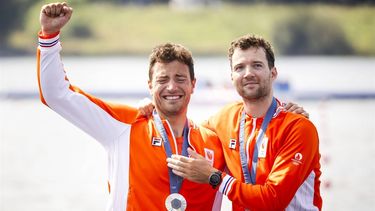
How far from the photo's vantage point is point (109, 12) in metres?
36.9

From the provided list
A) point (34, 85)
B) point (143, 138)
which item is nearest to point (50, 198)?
point (143, 138)

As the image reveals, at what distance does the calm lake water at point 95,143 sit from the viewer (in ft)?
26.8

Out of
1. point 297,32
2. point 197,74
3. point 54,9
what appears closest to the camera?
point 54,9

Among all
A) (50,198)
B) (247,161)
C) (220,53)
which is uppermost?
(220,53)

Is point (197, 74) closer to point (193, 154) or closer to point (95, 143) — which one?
point (95, 143)

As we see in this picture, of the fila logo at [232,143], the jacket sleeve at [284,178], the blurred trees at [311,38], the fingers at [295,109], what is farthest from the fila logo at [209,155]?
the blurred trees at [311,38]

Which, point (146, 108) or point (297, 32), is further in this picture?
point (297, 32)

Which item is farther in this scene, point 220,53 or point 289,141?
point 220,53

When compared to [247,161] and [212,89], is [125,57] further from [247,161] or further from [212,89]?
[247,161]

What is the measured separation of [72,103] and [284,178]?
3.69ft

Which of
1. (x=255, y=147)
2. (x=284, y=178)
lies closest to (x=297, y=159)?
(x=284, y=178)

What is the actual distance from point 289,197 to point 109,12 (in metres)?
34.3

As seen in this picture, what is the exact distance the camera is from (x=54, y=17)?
127 inches

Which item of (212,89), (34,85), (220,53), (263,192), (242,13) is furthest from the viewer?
(242,13)
